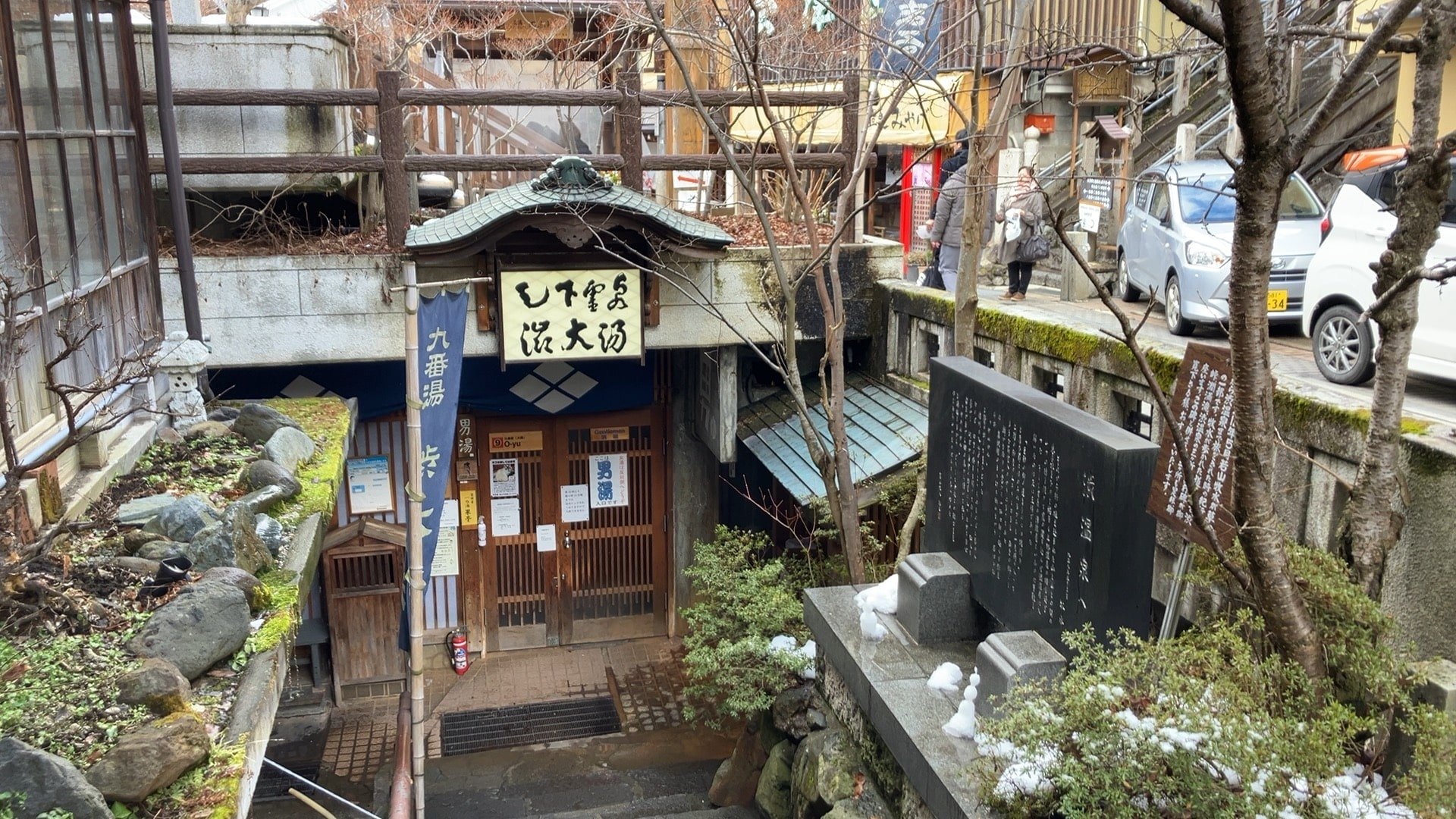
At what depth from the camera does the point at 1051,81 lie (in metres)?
20.0

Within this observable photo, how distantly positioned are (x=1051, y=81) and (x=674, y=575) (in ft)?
39.6

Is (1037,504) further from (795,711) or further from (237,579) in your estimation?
(237,579)

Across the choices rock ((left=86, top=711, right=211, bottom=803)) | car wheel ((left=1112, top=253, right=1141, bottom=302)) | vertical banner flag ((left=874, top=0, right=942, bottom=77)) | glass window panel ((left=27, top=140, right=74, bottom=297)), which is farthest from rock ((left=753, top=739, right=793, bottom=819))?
vertical banner flag ((left=874, top=0, right=942, bottom=77))

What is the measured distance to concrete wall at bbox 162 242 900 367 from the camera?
11094 mm

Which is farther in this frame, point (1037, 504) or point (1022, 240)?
point (1022, 240)

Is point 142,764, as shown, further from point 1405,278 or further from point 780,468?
point 780,468

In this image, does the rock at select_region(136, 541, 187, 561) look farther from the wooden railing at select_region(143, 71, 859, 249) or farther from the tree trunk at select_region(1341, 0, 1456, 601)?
the tree trunk at select_region(1341, 0, 1456, 601)

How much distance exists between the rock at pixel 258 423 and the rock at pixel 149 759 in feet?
15.5

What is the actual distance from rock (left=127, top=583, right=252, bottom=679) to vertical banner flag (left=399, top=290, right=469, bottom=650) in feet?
7.64

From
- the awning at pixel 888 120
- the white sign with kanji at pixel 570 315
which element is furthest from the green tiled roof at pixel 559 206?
the awning at pixel 888 120

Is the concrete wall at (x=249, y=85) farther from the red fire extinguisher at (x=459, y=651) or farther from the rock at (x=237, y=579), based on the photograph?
the rock at (x=237, y=579)

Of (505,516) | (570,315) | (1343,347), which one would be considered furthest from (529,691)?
(1343,347)

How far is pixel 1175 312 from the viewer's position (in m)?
11.0

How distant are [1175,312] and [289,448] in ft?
28.6
